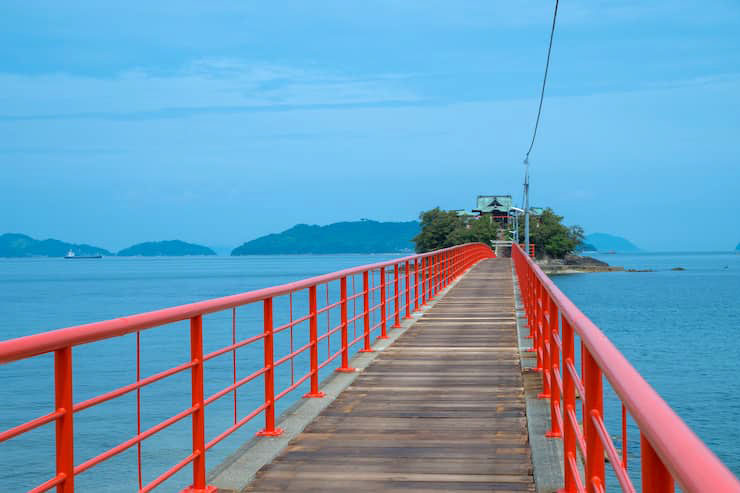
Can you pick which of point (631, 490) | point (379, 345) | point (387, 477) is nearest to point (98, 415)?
point (379, 345)

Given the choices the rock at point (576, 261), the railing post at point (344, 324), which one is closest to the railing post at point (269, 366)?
the railing post at point (344, 324)

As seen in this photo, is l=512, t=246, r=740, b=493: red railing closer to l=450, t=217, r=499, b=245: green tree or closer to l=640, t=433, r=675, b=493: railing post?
l=640, t=433, r=675, b=493: railing post

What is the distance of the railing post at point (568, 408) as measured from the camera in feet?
15.7

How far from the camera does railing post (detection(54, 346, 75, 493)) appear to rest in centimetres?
337

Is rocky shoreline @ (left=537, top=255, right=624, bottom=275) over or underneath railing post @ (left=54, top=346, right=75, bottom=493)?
underneath

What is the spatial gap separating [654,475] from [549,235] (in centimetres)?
12814

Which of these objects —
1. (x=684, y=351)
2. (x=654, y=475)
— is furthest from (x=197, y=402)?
(x=684, y=351)

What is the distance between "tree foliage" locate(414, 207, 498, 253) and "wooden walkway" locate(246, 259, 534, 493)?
108 m

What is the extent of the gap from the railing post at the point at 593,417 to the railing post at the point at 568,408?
1045mm

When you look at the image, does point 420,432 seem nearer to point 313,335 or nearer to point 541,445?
point 541,445

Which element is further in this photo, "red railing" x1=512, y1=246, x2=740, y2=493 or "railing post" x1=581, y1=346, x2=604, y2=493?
"railing post" x1=581, y1=346, x2=604, y2=493

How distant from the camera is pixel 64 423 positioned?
340 cm


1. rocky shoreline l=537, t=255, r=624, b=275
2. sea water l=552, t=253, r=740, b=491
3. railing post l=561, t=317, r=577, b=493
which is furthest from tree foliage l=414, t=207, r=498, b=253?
railing post l=561, t=317, r=577, b=493

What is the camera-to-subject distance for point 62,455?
11.0 ft
